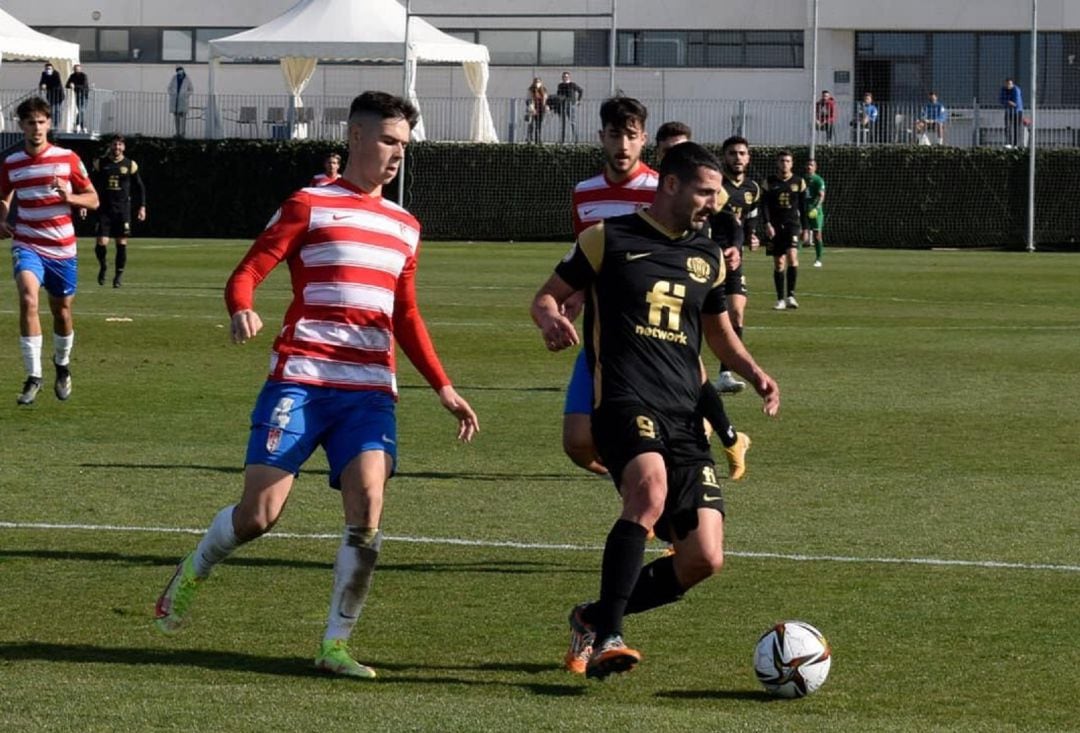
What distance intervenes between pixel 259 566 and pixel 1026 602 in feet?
10.7

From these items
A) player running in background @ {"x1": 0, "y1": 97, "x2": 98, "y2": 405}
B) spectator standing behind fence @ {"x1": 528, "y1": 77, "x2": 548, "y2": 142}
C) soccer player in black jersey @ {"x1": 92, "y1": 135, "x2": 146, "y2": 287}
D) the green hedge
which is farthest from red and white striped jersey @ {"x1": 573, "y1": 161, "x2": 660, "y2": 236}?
spectator standing behind fence @ {"x1": 528, "y1": 77, "x2": 548, "y2": 142}

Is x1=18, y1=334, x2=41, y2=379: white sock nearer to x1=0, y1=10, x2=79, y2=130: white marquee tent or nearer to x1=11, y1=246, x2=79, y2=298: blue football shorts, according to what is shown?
x1=11, y1=246, x2=79, y2=298: blue football shorts

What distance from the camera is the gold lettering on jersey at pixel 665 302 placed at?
7094 millimetres

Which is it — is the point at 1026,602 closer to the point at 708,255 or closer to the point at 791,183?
the point at 708,255

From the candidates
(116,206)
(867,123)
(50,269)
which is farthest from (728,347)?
(867,123)

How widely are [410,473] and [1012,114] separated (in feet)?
140

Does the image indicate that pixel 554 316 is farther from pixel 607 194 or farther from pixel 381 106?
pixel 607 194

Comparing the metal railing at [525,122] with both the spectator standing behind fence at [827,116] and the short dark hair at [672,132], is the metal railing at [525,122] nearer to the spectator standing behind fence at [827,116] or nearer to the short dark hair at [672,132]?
the spectator standing behind fence at [827,116]

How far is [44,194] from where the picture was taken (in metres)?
15.5

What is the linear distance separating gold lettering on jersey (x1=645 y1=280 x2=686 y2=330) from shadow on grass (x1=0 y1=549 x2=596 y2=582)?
6.64 ft

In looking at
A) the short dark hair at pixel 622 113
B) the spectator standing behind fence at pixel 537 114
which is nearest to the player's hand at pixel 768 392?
the short dark hair at pixel 622 113

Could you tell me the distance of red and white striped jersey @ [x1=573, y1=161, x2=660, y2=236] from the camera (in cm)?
952

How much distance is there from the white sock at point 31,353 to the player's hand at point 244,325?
903cm

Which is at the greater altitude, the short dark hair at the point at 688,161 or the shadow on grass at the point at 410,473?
the short dark hair at the point at 688,161
